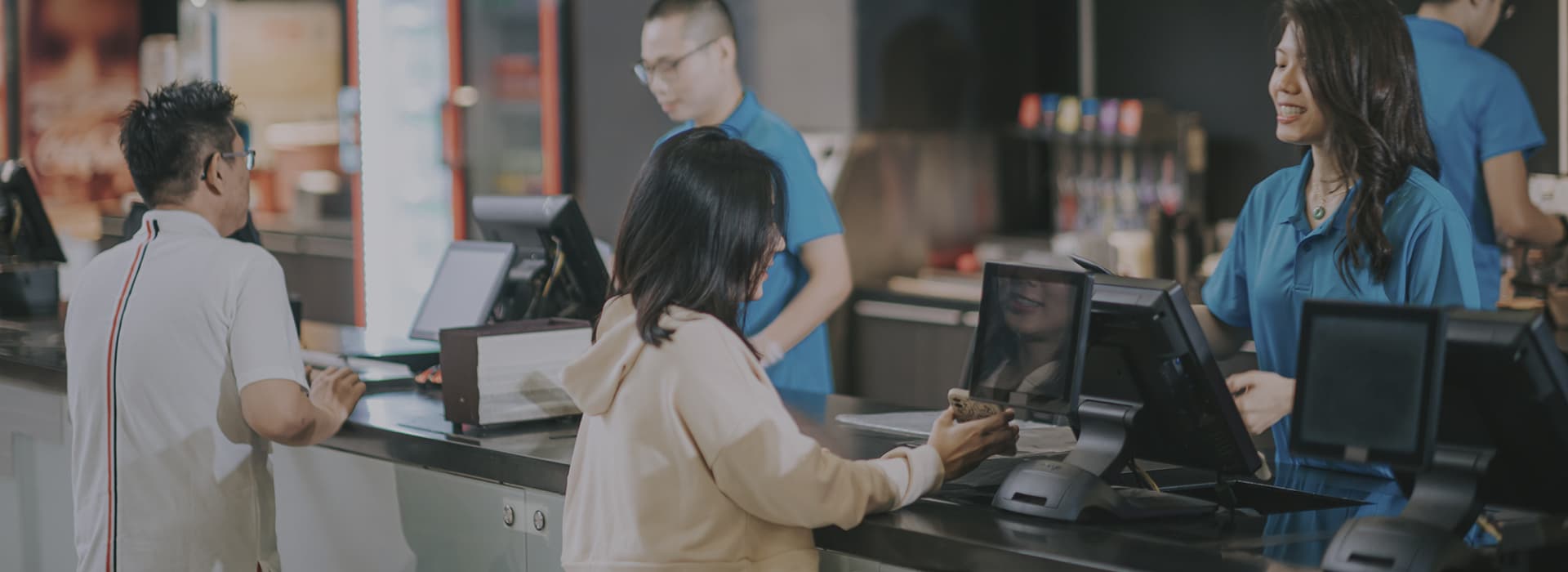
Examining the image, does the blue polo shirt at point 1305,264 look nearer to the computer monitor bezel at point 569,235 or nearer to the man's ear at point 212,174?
the computer monitor bezel at point 569,235

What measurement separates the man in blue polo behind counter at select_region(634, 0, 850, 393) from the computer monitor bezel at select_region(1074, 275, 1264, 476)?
1176mm

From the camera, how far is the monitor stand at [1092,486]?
1.84 metres

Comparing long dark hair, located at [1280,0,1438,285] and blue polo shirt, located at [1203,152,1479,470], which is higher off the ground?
long dark hair, located at [1280,0,1438,285]

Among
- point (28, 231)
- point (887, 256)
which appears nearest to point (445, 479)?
point (28, 231)

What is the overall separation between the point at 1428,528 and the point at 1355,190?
705 mm

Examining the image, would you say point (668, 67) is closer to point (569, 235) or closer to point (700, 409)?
point (569, 235)

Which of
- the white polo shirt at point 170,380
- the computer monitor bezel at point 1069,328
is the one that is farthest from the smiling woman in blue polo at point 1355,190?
the white polo shirt at point 170,380

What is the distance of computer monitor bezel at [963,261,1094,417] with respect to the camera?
5.90 ft

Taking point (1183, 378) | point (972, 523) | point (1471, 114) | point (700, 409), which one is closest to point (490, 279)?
point (700, 409)

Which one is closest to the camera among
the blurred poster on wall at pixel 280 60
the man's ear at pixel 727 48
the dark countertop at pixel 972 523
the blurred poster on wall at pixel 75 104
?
the dark countertop at pixel 972 523

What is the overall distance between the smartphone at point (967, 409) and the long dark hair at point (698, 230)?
0.34 metres

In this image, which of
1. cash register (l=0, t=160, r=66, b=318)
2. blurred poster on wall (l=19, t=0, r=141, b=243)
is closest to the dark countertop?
cash register (l=0, t=160, r=66, b=318)

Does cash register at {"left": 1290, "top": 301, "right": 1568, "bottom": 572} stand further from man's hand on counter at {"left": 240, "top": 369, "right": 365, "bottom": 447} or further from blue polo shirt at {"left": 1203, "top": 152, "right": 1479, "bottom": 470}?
man's hand on counter at {"left": 240, "top": 369, "right": 365, "bottom": 447}

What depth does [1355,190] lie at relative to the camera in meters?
2.15
